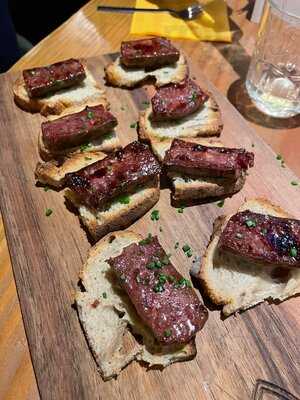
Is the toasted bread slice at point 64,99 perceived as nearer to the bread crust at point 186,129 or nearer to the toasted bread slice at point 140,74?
the toasted bread slice at point 140,74

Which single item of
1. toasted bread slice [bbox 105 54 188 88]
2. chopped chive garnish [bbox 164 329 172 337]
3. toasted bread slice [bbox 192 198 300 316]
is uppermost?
toasted bread slice [bbox 105 54 188 88]

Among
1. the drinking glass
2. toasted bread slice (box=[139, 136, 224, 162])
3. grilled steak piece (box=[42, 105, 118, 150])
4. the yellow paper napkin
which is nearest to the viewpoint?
grilled steak piece (box=[42, 105, 118, 150])

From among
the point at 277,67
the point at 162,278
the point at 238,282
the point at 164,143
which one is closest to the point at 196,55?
the point at 277,67

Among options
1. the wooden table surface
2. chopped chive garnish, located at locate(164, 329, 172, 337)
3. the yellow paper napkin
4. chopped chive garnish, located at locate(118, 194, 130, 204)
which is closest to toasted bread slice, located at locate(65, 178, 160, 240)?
chopped chive garnish, located at locate(118, 194, 130, 204)

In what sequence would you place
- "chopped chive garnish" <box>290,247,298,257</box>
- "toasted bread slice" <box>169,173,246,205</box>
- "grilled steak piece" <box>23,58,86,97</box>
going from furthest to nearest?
"grilled steak piece" <box>23,58,86,97</box>
"toasted bread slice" <box>169,173,246,205</box>
"chopped chive garnish" <box>290,247,298,257</box>

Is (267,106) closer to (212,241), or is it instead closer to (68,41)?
(212,241)

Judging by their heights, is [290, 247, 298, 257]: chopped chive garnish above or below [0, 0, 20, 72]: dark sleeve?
below

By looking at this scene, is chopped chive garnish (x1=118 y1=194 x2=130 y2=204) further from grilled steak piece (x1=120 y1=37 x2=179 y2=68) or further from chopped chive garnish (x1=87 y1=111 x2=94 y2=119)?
grilled steak piece (x1=120 y1=37 x2=179 y2=68)

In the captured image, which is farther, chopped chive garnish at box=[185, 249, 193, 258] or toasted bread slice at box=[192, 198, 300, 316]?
chopped chive garnish at box=[185, 249, 193, 258]
